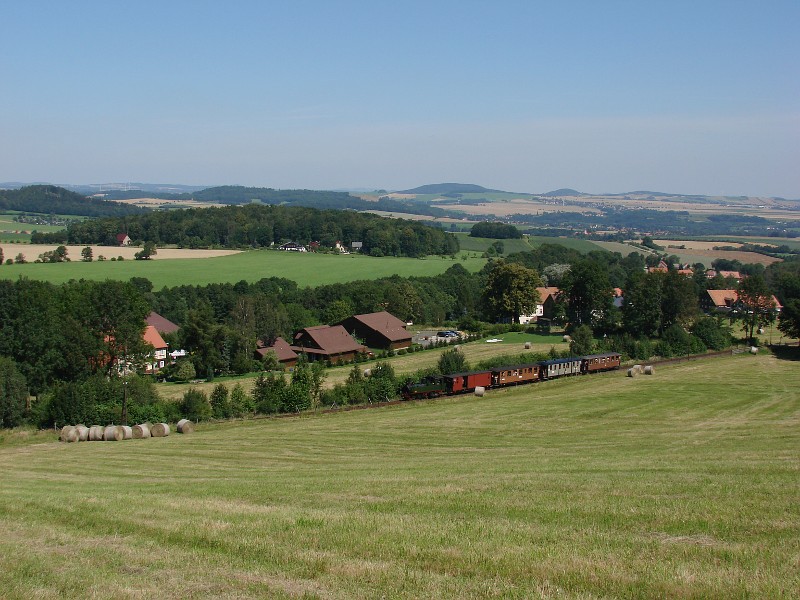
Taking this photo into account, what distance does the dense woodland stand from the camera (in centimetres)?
4284

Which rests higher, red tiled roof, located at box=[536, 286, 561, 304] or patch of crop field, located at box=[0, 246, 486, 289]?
patch of crop field, located at box=[0, 246, 486, 289]

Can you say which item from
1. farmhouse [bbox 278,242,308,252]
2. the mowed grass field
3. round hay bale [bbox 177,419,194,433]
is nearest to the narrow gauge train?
the mowed grass field

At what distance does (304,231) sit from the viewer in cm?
15112

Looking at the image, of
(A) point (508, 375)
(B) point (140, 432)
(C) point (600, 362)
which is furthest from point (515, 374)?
(B) point (140, 432)

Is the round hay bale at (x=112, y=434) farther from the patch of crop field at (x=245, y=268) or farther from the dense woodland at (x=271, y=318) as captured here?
the patch of crop field at (x=245, y=268)

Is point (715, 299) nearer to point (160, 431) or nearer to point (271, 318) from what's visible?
point (271, 318)

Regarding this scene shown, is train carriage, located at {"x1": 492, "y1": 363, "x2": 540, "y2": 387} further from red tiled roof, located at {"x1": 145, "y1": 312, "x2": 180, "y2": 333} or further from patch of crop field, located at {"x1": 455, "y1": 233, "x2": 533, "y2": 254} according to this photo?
patch of crop field, located at {"x1": 455, "y1": 233, "x2": 533, "y2": 254}

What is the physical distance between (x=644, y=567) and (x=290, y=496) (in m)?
9.34

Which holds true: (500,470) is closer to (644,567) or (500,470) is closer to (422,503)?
(422,503)

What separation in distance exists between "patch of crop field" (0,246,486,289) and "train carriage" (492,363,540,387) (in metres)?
55.0

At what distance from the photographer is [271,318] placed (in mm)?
69750

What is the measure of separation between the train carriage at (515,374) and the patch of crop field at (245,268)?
5502cm

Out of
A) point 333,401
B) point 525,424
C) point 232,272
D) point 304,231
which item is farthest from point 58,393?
point 304,231

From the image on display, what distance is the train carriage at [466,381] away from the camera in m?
47.6
